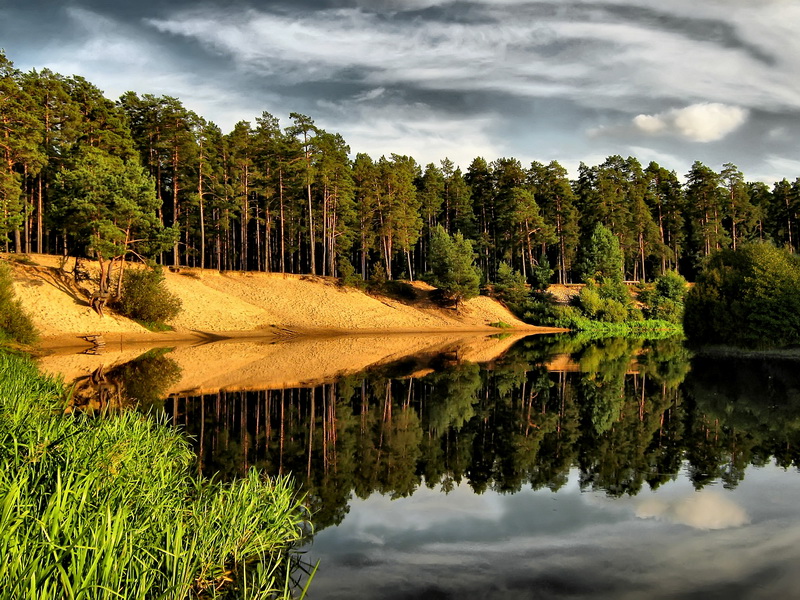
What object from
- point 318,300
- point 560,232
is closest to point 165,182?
point 318,300

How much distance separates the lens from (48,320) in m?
39.2

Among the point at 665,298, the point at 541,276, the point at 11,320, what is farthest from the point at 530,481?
the point at 665,298

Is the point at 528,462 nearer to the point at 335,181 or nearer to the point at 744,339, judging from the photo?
the point at 744,339

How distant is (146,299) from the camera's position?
4328 cm

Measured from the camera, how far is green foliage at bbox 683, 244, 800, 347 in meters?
37.3

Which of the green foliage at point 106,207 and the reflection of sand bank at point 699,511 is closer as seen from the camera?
the reflection of sand bank at point 699,511

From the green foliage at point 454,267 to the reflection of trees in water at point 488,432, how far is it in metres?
33.8

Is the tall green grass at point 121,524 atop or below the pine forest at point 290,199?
below

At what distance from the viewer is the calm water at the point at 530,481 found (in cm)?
812

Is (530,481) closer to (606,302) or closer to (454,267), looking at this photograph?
(454,267)

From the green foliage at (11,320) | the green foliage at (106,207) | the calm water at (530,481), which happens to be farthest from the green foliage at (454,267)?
the green foliage at (11,320)

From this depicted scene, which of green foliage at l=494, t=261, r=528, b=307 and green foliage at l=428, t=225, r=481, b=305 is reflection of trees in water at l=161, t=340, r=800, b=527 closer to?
green foliage at l=428, t=225, r=481, b=305

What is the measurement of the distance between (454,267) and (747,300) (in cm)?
2854

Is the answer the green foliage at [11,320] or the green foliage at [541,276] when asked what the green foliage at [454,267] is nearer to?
the green foliage at [541,276]
